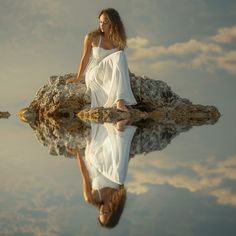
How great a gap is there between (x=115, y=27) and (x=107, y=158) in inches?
182

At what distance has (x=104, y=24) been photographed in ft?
24.8

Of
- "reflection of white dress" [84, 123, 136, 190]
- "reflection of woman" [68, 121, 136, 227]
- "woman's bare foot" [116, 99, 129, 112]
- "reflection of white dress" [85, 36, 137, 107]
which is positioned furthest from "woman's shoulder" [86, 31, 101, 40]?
"reflection of woman" [68, 121, 136, 227]

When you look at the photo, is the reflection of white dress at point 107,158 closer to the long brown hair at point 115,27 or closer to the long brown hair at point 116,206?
the long brown hair at point 116,206

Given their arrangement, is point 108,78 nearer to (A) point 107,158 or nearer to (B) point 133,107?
(B) point 133,107

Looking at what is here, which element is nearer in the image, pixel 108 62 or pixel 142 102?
pixel 108 62

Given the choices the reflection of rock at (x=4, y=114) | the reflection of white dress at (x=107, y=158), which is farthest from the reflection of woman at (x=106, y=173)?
the reflection of rock at (x=4, y=114)

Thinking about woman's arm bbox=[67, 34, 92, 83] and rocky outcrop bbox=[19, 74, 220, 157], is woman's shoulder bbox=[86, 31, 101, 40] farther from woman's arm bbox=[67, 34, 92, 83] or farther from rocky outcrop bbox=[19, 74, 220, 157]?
rocky outcrop bbox=[19, 74, 220, 157]

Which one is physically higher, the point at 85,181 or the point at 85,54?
the point at 85,54

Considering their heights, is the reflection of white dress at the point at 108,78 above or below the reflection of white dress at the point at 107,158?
above

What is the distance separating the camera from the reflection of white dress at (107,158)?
8.16 feet

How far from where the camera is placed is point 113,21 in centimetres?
749

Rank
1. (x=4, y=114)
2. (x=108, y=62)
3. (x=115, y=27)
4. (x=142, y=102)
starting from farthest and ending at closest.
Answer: (x=4, y=114) → (x=142, y=102) → (x=108, y=62) → (x=115, y=27)

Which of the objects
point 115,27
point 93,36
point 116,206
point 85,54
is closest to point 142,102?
point 85,54

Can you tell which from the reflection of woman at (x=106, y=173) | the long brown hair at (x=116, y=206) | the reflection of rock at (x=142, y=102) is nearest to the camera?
the long brown hair at (x=116, y=206)
